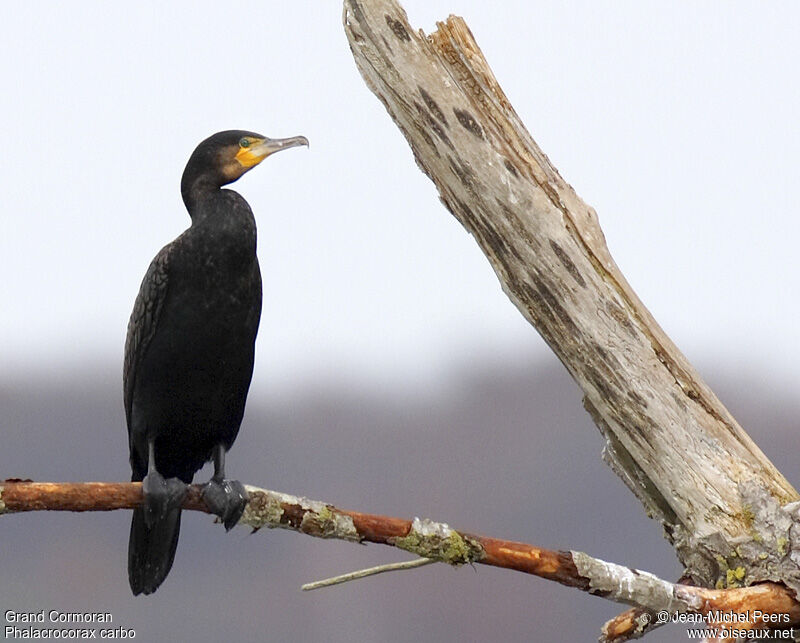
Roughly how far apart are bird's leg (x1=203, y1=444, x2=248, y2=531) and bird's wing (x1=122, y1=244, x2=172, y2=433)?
82 centimetres

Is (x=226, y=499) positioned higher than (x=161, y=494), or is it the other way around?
(x=161, y=494)

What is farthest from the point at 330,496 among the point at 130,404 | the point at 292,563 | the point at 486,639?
A: the point at 130,404

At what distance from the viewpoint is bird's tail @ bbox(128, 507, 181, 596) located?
5.95 metres

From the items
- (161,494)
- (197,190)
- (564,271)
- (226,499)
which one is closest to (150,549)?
(161,494)

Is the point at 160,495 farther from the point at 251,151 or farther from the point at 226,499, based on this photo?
the point at 251,151

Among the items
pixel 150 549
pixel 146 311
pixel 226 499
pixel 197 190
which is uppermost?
pixel 197 190

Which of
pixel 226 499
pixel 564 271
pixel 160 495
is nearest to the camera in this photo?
pixel 564 271

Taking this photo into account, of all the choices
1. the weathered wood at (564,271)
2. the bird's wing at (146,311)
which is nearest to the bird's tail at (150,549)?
the bird's wing at (146,311)

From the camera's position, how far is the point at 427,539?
4445 millimetres

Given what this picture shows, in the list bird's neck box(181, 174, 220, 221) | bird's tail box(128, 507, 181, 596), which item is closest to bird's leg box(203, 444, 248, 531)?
bird's tail box(128, 507, 181, 596)

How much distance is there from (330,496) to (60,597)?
33.9ft

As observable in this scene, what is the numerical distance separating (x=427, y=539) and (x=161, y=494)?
4.56ft

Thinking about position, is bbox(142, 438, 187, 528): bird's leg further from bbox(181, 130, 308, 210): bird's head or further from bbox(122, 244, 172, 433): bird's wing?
bbox(181, 130, 308, 210): bird's head

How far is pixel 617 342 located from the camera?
498 centimetres
